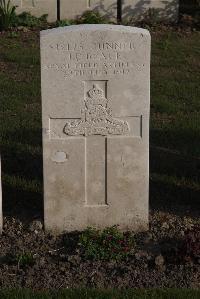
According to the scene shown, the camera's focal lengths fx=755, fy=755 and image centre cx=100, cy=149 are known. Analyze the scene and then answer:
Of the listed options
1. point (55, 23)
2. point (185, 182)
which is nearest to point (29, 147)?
point (185, 182)

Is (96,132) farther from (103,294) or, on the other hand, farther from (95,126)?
(103,294)

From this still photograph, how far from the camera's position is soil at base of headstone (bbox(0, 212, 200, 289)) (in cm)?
569

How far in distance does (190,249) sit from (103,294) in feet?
2.89

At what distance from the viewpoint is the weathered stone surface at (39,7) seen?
15148 millimetres

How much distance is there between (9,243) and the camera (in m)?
6.36

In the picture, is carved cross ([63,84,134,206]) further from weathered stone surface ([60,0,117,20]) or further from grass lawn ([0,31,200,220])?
weathered stone surface ([60,0,117,20])

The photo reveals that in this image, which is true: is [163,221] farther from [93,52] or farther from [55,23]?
[55,23]

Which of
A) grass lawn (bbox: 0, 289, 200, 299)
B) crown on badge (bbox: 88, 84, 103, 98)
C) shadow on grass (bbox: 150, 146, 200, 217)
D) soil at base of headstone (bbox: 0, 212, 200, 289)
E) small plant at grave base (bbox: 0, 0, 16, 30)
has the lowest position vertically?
grass lawn (bbox: 0, 289, 200, 299)

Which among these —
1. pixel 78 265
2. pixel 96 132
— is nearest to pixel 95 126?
pixel 96 132

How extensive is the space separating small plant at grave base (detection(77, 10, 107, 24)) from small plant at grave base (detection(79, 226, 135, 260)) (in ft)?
29.3

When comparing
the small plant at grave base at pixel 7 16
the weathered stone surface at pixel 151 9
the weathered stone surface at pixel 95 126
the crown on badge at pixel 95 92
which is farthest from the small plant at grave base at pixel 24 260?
the weathered stone surface at pixel 151 9

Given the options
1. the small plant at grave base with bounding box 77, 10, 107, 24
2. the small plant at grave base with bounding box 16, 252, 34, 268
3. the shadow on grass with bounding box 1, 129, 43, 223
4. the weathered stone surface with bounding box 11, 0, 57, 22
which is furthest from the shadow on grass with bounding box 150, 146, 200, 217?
the weathered stone surface with bounding box 11, 0, 57, 22

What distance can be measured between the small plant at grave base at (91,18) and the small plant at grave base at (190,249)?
30.4 ft

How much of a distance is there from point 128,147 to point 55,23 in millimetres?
9045
